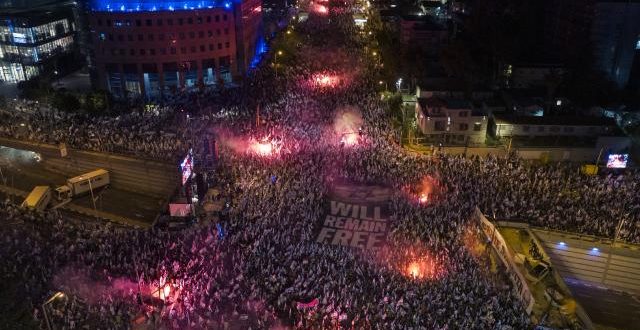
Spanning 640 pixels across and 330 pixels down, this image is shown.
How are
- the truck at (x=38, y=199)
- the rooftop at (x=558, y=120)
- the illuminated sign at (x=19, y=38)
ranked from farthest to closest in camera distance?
the illuminated sign at (x=19, y=38) < the rooftop at (x=558, y=120) < the truck at (x=38, y=199)

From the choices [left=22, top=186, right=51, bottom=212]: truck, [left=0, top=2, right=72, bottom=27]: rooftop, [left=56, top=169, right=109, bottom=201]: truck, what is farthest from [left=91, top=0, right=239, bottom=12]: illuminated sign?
[left=22, top=186, right=51, bottom=212]: truck

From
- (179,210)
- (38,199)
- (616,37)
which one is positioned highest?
(616,37)

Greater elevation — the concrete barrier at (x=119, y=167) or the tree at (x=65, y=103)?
the tree at (x=65, y=103)

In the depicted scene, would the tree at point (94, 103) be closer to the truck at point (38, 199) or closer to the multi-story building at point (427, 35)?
the truck at point (38, 199)

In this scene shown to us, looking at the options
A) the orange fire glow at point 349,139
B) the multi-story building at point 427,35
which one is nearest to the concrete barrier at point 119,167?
the orange fire glow at point 349,139

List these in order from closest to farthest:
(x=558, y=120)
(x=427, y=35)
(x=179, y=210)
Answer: (x=179, y=210)
(x=558, y=120)
(x=427, y=35)

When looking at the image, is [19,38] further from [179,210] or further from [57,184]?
[179,210]

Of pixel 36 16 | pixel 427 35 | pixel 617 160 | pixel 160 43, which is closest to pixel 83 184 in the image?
pixel 160 43
